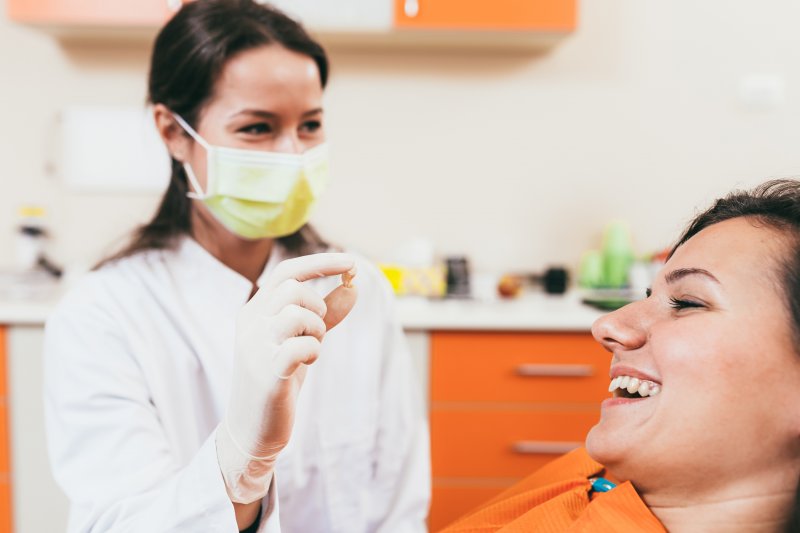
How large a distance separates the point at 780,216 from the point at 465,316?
3.88 ft

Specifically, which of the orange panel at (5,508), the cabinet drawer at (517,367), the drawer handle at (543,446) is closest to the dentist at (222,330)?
the cabinet drawer at (517,367)

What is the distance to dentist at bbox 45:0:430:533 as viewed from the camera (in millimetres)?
1067

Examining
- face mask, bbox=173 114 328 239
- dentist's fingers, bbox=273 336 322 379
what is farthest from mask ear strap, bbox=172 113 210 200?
dentist's fingers, bbox=273 336 322 379

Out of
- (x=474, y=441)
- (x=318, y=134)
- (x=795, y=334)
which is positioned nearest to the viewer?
(x=795, y=334)

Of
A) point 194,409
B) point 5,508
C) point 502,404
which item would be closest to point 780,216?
point 194,409

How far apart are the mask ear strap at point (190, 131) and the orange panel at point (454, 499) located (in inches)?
49.4

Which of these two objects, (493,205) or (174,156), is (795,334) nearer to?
(174,156)

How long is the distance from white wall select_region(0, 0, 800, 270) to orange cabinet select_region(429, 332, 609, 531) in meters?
0.68

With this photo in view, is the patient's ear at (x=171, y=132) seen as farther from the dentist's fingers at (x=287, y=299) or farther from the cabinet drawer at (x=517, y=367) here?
the cabinet drawer at (x=517, y=367)

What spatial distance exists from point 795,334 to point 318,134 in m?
0.90

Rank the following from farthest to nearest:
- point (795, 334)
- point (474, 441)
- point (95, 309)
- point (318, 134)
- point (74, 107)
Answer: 1. point (74, 107)
2. point (474, 441)
3. point (318, 134)
4. point (95, 309)
5. point (795, 334)

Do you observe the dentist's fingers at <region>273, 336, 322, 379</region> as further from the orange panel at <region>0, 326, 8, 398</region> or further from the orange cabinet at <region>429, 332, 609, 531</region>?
the orange panel at <region>0, 326, 8, 398</region>

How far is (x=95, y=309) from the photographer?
119cm

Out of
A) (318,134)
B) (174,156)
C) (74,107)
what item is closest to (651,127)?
(318,134)
